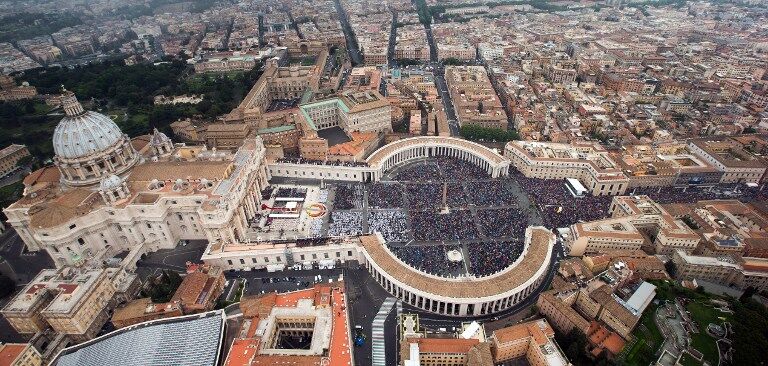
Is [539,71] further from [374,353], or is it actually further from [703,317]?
[374,353]

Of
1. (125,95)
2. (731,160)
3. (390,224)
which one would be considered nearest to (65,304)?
(390,224)

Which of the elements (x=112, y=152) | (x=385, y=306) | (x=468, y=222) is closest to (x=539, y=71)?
(x=468, y=222)

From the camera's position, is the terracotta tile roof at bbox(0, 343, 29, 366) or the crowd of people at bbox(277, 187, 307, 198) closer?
the terracotta tile roof at bbox(0, 343, 29, 366)

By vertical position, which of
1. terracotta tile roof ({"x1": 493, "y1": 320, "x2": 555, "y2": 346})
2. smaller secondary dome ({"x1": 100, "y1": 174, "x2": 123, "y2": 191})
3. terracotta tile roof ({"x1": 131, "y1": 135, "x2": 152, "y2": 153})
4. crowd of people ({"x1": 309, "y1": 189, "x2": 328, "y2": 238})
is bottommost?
crowd of people ({"x1": 309, "y1": 189, "x2": 328, "y2": 238})

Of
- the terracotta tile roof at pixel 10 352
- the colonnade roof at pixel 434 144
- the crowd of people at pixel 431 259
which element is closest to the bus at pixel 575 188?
the colonnade roof at pixel 434 144

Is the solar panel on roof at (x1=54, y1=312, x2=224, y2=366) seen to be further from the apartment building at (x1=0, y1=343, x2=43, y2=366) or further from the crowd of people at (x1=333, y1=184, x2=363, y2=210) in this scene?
the crowd of people at (x1=333, y1=184, x2=363, y2=210)

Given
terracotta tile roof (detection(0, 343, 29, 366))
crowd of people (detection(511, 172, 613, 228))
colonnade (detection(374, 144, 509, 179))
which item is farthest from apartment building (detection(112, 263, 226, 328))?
crowd of people (detection(511, 172, 613, 228))

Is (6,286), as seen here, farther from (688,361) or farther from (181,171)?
(688,361)

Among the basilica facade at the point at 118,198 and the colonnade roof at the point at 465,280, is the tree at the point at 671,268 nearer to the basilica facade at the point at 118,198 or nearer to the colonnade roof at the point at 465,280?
the colonnade roof at the point at 465,280
